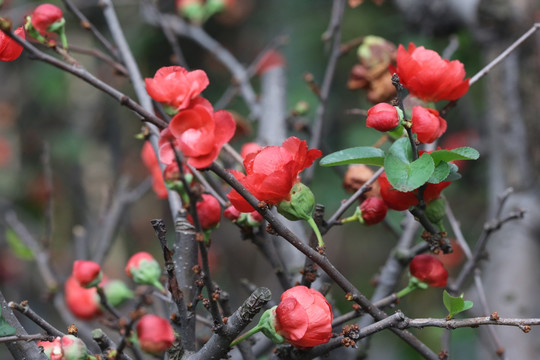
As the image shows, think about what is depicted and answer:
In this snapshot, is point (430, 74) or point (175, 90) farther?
point (430, 74)

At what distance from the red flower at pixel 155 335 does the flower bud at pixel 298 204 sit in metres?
0.19

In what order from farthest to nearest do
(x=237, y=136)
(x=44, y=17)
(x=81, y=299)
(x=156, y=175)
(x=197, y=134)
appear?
1. (x=237, y=136)
2. (x=81, y=299)
3. (x=156, y=175)
4. (x=44, y=17)
5. (x=197, y=134)

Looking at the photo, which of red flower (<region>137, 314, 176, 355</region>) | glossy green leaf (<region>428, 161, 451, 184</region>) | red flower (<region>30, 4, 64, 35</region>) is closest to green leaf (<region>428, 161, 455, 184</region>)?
glossy green leaf (<region>428, 161, 451, 184</region>)

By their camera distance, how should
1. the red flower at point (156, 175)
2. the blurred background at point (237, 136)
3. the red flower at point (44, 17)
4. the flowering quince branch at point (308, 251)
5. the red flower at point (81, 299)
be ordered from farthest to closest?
the blurred background at point (237, 136)
the red flower at point (81, 299)
the red flower at point (156, 175)
the red flower at point (44, 17)
the flowering quince branch at point (308, 251)

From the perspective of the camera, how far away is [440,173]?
2.26ft

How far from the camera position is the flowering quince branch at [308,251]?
598 millimetres

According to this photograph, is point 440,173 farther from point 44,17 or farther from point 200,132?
point 44,17

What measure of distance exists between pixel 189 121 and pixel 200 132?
0.02m

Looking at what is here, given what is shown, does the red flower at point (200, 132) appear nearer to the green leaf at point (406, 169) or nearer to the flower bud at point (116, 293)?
the green leaf at point (406, 169)

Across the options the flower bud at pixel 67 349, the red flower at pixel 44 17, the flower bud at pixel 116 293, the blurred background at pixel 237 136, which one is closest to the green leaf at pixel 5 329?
the flower bud at pixel 67 349

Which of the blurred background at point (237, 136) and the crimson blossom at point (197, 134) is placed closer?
the crimson blossom at point (197, 134)

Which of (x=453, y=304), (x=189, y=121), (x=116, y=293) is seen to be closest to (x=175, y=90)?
(x=189, y=121)

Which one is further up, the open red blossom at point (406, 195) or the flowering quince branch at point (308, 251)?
the open red blossom at point (406, 195)

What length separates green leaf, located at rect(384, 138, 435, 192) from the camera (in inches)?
25.9
